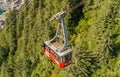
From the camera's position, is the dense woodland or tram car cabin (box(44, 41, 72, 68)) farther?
the dense woodland

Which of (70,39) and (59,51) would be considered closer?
(59,51)

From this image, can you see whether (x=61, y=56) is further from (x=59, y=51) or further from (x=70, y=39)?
(x=70, y=39)

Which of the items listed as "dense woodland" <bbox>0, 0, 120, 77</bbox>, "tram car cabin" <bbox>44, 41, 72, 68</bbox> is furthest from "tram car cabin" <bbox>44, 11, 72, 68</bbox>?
"dense woodland" <bbox>0, 0, 120, 77</bbox>

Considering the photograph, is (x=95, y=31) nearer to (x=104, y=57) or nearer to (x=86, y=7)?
(x=104, y=57)

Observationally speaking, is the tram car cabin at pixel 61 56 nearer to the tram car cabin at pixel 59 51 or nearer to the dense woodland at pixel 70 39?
the tram car cabin at pixel 59 51

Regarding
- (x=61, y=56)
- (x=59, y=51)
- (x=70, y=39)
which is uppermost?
(x=59, y=51)

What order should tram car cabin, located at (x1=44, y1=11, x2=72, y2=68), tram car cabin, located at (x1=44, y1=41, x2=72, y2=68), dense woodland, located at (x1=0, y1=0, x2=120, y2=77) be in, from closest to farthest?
tram car cabin, located at (x1=44, y1=11, x2=72, y2=68) → tram car cabin, located at (x1=44, y1=41, x2=72, y2=68) → dense woodland, located at (x1=0, y1=0, x2=120, y2=77)

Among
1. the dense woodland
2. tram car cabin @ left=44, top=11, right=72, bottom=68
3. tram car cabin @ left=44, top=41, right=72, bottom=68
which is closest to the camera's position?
tram car cabin @ left=44, top=11, right=72, bottom=68

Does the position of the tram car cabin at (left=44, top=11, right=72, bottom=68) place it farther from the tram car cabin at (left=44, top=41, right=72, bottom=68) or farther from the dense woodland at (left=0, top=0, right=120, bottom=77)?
the dense woodland at (left=0, top=0, right=120, bottom=77)

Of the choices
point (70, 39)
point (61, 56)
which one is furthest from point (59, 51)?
point (70, 39)
